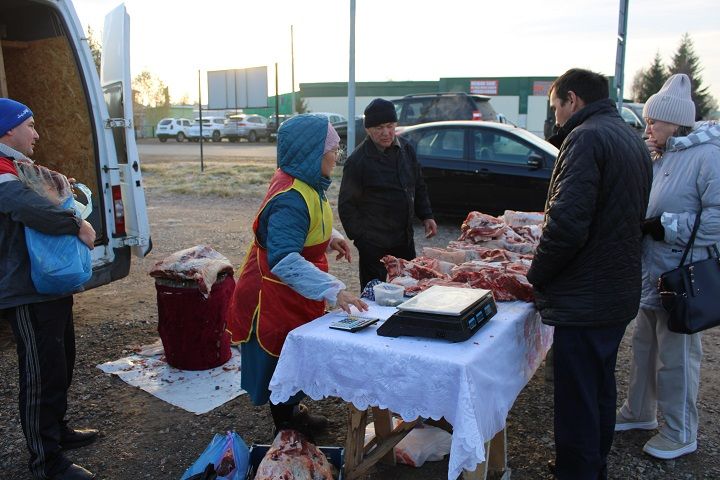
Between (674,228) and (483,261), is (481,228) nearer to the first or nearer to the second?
(483,261)

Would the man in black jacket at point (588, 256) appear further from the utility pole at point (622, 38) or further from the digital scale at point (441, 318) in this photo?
the utility pole at point (622, 38)

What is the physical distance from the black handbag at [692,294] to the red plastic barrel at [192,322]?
2778 millimetres

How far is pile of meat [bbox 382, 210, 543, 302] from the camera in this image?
3.05 meters

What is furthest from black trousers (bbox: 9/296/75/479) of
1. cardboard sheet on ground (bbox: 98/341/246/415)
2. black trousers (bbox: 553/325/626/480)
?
black trousers (bbox: 553/325/626/480)

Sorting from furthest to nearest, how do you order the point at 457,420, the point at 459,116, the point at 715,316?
the point at 459,116
the point at 715,316
the point at 457,420

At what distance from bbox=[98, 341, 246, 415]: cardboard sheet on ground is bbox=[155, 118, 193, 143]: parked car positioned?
34239 mm

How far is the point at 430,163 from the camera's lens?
934cm

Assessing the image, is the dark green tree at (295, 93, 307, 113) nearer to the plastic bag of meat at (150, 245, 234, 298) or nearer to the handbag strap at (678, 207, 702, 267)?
the plastic bag of meat at (150, 245, 234, 298)

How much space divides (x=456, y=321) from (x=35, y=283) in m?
1.92

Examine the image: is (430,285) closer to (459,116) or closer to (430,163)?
(430,163)

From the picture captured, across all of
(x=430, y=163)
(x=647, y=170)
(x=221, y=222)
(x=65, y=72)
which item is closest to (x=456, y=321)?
(x=647, y=170)

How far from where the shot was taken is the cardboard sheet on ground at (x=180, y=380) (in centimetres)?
399

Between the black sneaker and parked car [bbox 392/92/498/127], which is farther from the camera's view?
parked car [bbox 392/92/498/127]

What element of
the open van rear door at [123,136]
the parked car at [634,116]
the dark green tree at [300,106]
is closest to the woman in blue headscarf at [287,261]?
the open van rear door at [123,136]
